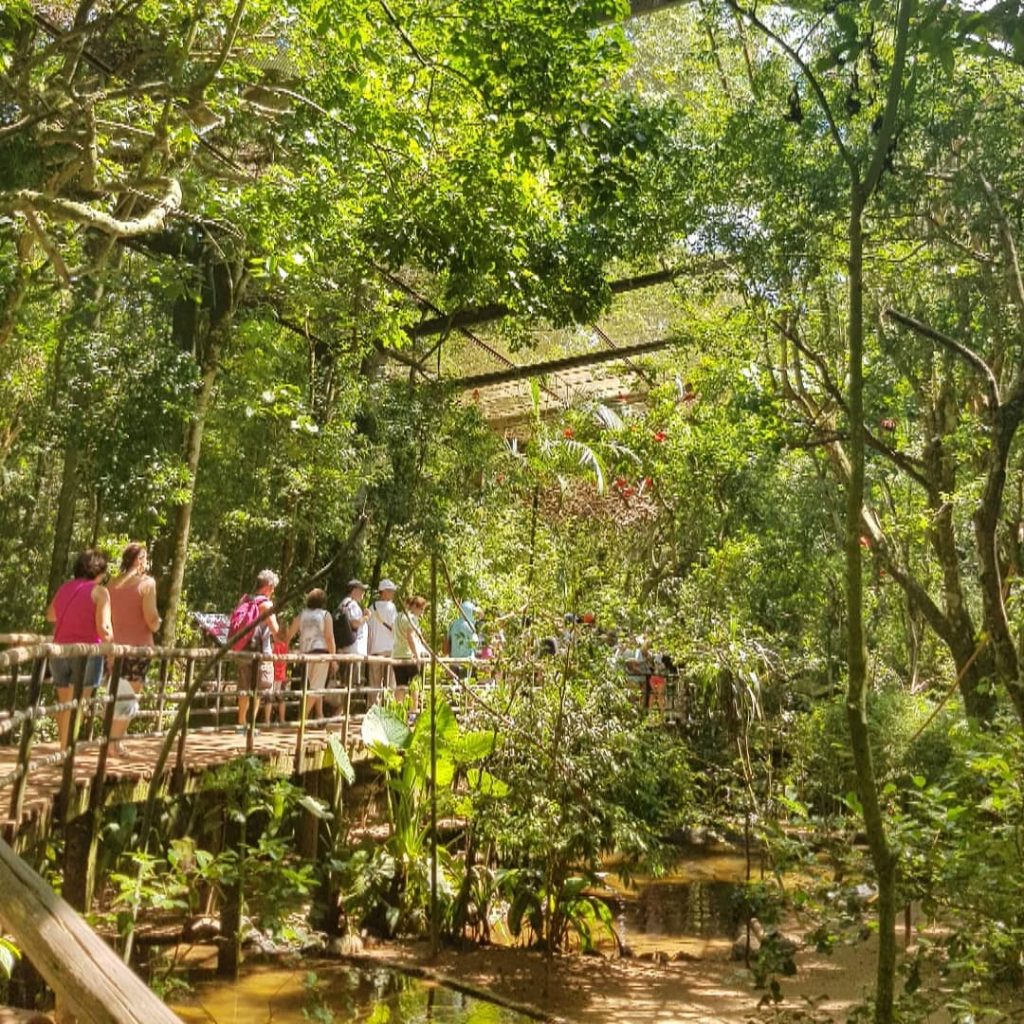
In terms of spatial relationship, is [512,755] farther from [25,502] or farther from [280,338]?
[25,502]

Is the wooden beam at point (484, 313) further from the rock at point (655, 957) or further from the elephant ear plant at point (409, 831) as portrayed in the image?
the rock at point (655, 957)

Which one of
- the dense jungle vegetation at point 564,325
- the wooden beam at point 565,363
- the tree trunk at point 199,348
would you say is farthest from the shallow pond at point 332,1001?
the wooden beam at point 565,363

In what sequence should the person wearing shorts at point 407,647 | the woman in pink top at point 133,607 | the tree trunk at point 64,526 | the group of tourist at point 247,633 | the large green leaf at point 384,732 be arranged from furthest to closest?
the tree trunk at point 64,526, the person wearing shorts at point 407,647, the large green leaf at point 384,732, the woman in pink top at point 133,607, the group of tourist at point 247,633

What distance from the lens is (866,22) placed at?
825 cm

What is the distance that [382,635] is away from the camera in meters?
12.2

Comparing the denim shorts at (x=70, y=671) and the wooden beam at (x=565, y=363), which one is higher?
the wooden beam at (x=565, y=363)

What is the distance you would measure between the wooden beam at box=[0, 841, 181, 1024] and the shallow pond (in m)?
5.49

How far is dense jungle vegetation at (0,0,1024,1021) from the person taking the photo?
682 centimetres

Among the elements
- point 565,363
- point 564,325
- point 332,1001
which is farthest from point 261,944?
point 565,363

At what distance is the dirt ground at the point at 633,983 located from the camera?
316 inches

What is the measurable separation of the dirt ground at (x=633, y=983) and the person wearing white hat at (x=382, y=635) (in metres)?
3.19

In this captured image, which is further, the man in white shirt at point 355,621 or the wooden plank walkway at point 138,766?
the man in white shirt at point 355,621

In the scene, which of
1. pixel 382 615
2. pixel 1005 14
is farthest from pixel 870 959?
pixel 1005 14

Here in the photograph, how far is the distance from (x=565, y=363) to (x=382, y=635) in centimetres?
896
